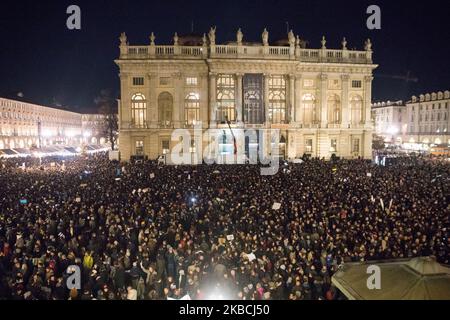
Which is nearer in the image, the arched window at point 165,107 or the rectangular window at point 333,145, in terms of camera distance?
the arched window at point 165,107

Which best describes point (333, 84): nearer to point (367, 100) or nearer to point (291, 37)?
point (367, 100)

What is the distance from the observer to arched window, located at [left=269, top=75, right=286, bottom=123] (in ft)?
138

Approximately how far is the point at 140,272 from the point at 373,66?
44.1m

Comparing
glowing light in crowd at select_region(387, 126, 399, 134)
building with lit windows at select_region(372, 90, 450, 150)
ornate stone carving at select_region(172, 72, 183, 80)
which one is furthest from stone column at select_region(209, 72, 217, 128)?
glowing light in crowd at select_region(387, 126, 399, 134)

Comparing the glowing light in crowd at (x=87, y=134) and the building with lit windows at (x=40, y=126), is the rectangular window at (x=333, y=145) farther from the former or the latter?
the glowing light in crowd at (x=87, y=134)

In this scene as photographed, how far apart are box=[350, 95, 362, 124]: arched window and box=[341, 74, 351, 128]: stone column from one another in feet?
3.52

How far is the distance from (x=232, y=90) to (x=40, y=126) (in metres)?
51.9

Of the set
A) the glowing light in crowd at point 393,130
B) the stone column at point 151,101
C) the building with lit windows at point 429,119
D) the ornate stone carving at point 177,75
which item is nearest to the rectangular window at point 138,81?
the stone column at point 151,101

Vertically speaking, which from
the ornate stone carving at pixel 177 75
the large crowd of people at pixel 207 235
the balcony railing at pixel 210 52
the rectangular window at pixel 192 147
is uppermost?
the balcony railing at pixel 210 52

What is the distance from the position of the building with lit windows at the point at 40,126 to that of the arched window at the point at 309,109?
3794 centimetres

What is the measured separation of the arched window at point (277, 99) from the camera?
42094 millimetres

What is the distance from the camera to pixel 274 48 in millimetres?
40719

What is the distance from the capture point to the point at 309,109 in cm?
4450

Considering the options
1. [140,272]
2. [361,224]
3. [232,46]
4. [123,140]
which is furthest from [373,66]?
[140,272]
